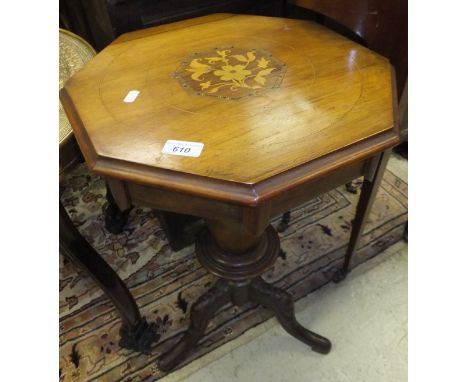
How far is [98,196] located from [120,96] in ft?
3.01

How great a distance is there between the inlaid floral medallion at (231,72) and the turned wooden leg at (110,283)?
361 millimetres

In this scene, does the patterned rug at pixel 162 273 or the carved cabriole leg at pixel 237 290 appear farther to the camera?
the patterned rug at pixel 162 273

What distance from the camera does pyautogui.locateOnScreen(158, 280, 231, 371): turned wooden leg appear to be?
952 millimetres

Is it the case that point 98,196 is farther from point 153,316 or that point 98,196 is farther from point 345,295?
point 345,295

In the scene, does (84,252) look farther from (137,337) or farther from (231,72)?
(231,72)

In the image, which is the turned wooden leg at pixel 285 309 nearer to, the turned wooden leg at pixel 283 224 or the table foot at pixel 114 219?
the turned wooden leg at pixel 283 224

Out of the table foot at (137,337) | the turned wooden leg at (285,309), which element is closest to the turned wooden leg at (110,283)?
the table foot at (137,337)

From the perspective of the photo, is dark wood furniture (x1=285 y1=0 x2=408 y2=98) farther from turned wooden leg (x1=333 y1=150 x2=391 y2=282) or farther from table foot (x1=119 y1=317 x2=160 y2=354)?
table foot (x1=119 y1=317 x2=160 y2=354)

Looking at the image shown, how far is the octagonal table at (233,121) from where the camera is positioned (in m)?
0.52

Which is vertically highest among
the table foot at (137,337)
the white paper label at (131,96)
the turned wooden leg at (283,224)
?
the white paper label at (131,96)

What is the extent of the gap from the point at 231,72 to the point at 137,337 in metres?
0.76

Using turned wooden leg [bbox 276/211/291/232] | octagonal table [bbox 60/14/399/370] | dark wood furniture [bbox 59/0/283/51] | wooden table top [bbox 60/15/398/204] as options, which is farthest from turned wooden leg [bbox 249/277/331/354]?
dark wood furniture [bbox 59/0/283/51]

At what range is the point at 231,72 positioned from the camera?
0.73 m

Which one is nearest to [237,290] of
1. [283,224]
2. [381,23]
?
[283,224]
